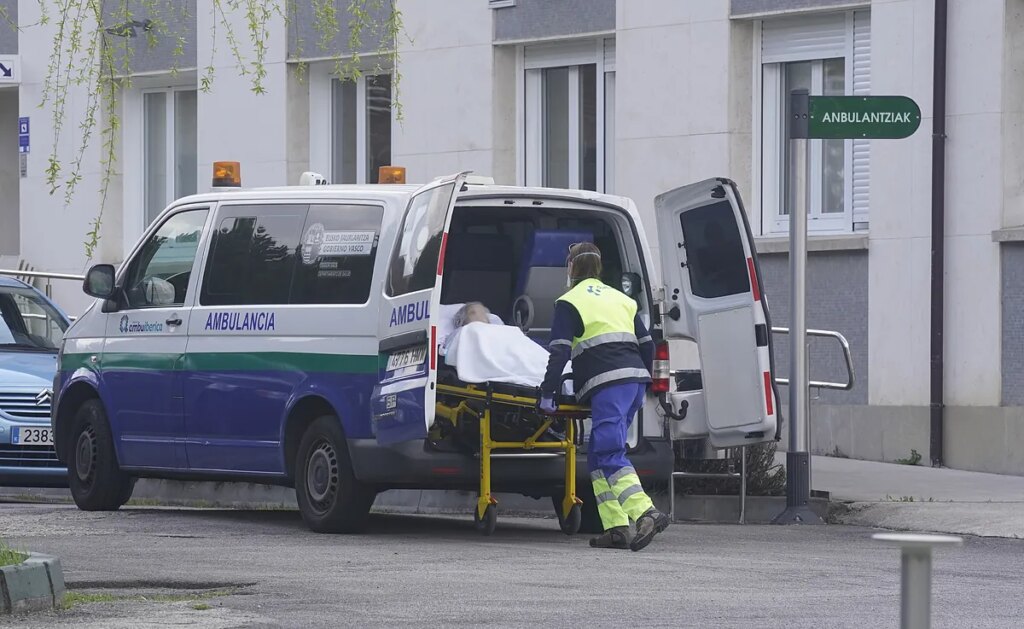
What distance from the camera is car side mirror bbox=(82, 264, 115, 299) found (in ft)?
41.0

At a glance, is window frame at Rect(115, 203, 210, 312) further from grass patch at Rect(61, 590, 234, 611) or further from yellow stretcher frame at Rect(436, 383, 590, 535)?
grass patch at Rect(61, 590, 234, 611)

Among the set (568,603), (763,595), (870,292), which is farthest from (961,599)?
(870,292)

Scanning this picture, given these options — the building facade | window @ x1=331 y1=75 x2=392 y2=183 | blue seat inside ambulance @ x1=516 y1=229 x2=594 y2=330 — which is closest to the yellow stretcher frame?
blue seat inside ambulance @ x1=516 y1=229 x2=594 y2=330

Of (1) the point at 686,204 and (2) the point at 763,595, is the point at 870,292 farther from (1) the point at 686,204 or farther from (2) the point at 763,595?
(2) the point at 763,595

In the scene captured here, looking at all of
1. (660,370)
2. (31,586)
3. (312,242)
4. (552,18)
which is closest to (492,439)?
(660,370)

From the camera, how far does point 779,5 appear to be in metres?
17.2

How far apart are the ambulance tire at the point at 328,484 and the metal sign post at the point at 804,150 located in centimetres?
291

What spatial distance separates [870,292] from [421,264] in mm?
6861

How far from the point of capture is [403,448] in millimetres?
10500

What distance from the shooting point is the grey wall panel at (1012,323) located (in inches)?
614

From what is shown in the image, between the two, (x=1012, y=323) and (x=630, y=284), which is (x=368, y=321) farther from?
(x=1012, y=323)

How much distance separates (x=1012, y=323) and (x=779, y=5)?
3502 millimetres

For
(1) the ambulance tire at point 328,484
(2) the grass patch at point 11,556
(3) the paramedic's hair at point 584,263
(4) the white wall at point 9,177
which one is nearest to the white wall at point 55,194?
(4) the white wall at point 9,177

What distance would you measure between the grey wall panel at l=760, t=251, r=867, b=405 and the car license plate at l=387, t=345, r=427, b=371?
6.47 meters
